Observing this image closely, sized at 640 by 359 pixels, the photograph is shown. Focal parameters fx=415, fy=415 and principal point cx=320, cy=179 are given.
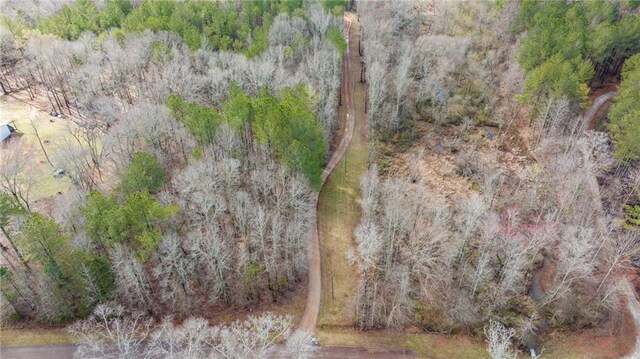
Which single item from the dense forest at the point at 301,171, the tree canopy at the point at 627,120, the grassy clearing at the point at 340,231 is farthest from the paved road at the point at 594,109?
the grassy clearing at the point at 340,231

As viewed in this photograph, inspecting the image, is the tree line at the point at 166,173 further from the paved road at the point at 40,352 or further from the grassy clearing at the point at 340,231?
the grassy clearing at the point at 340,231

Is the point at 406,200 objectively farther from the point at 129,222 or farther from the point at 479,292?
the point at 129,222

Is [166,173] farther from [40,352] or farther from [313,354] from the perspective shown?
[313,354]

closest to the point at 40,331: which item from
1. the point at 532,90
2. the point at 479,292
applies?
the point at 479,292

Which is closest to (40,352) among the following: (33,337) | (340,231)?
(33,337)

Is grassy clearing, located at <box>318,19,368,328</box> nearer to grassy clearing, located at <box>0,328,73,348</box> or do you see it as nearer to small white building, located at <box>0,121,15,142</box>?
grassy clearing, located at <box>0,328,73,348</box>

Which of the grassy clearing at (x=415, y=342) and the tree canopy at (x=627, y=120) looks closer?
the grassy clearing at (x=415, y=342)
